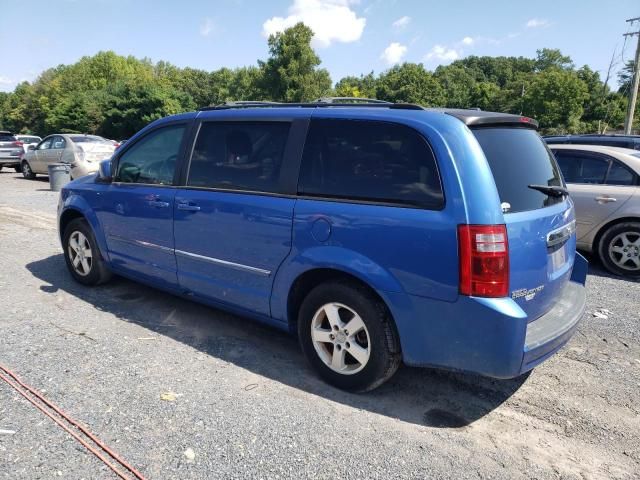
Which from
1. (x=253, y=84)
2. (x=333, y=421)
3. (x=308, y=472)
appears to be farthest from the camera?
(x=253, y=84)

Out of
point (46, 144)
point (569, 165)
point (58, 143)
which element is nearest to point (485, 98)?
point (46, 144)

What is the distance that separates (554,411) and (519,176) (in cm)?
151

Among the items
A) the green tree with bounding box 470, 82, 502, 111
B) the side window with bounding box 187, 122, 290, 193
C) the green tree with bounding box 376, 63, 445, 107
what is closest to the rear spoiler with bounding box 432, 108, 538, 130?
the side window with bounding box 187, 122, 290, 193

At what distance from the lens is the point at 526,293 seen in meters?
2.72

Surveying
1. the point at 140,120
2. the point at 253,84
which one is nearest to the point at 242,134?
the point at 140,120

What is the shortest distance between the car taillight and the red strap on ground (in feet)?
6.41

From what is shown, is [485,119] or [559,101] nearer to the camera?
[485,119]

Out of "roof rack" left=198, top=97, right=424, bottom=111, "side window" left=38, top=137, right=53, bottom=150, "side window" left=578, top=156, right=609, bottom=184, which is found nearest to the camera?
"roof rack" left=198, top=97, right=424, bottom=111

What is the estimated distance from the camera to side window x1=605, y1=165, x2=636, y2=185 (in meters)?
6.20

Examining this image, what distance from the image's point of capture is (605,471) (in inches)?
98.3

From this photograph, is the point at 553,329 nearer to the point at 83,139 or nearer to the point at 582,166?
the point at 582,166

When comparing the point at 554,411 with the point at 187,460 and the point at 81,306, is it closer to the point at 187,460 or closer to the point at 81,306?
the point at 187,460

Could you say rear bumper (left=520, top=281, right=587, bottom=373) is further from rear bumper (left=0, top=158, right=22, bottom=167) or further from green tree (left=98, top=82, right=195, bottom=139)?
green tree (left=98, top=82, right=195, bottom=139)

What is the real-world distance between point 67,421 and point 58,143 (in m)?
16.0
